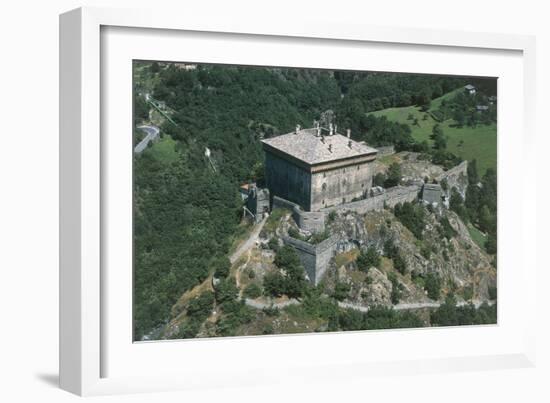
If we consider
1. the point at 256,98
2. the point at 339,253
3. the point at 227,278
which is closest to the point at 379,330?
the point at 339,253

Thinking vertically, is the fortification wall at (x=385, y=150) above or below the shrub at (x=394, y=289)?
above

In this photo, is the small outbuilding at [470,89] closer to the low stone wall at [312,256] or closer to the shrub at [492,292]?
the shrub at [492,292]

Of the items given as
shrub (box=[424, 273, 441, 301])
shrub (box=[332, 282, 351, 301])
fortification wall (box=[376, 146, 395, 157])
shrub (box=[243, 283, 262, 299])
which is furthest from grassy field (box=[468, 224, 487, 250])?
shrub (box=[243, 283, 262, 299])

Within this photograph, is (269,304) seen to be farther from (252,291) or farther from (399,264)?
(399,264)

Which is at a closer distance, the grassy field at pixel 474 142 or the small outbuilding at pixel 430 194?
the small outbuilding at pixel 430 194

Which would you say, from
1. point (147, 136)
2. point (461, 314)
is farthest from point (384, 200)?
point (147, 136)

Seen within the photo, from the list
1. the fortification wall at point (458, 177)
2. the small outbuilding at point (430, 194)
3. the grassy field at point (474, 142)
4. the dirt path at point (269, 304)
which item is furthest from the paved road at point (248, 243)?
the grassy field at point (474, 142)
